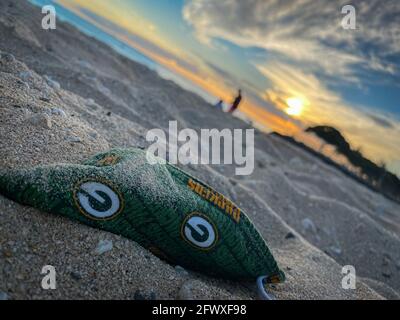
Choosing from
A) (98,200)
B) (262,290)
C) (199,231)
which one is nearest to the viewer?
(98,200)

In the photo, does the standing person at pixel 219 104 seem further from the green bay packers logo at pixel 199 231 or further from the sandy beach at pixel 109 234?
the green bay packers logo at pixel 199 231

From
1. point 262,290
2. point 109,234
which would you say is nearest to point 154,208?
point 109,234

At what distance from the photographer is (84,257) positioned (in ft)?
8.20

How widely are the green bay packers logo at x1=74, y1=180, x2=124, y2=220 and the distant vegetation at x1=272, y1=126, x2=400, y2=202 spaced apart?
15252 millimetres

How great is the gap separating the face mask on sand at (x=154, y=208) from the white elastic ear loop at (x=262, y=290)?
5 centimetres

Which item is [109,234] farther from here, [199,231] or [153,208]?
[199,231]

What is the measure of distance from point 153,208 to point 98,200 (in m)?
0.46

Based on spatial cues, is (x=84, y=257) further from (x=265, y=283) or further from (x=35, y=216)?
(x=265, y=283)

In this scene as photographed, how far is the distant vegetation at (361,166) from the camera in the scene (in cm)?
1593

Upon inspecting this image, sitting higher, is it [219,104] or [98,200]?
[219,104]

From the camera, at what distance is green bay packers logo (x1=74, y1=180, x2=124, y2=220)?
2596 millimetres

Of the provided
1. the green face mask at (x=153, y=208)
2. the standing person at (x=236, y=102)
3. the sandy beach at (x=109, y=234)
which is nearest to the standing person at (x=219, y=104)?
the standing person at (x=236, y=102)

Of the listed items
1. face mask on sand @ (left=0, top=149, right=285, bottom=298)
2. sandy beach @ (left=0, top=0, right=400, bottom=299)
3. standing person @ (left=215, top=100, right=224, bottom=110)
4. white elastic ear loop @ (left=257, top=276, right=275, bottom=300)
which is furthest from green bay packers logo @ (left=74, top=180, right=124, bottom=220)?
standing person @ (left=215, top=100, right=224, bottom=110)

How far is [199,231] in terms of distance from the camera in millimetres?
2902
